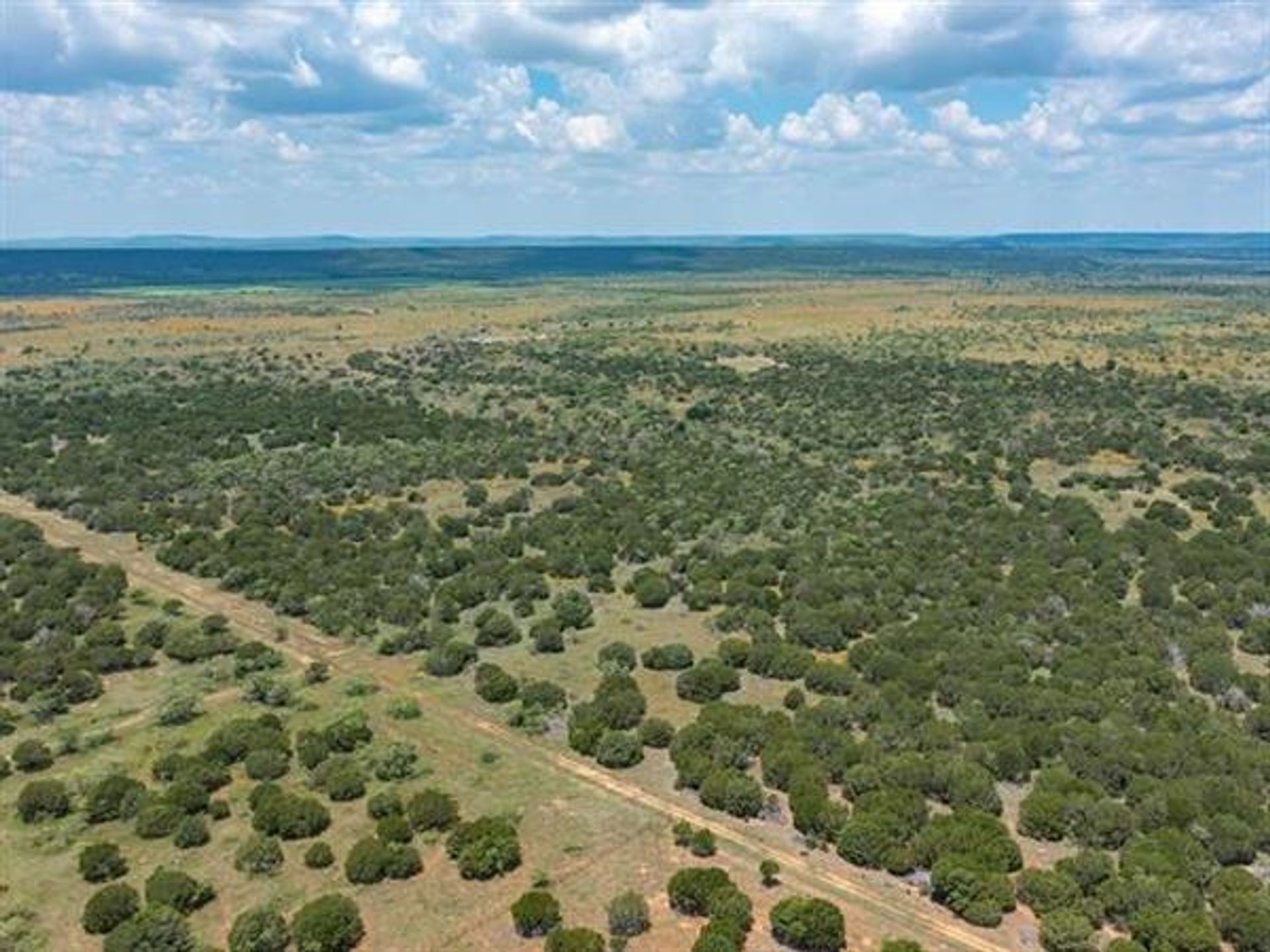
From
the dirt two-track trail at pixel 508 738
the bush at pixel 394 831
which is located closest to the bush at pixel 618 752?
the dirt two-track trail at pixel 508 738

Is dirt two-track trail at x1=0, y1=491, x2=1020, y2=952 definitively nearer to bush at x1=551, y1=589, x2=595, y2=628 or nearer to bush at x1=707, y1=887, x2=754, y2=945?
bush at x1=707, y1=887, x2=754, y2=945

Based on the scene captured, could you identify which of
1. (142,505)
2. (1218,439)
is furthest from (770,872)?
(1218,439)

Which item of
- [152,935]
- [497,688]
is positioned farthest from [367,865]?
[497,688]

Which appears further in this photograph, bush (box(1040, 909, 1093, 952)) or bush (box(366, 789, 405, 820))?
bush (box(366, 789, 405, 820))

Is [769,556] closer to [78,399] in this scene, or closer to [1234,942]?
[1234,942]

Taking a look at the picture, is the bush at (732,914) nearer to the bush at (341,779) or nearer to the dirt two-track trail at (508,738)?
the dirt two-track trail at (508,738)

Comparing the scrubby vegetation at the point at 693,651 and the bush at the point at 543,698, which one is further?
the bush at the point at 543,698

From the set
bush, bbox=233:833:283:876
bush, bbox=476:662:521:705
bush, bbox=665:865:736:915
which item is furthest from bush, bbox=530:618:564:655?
bush, bbox=665:865:736:915
